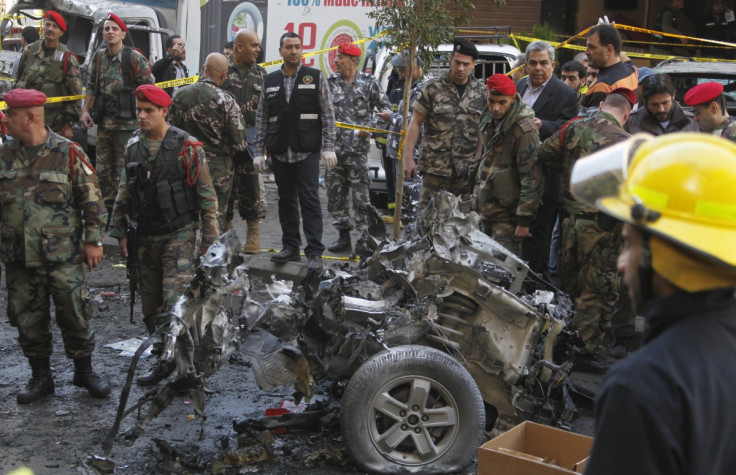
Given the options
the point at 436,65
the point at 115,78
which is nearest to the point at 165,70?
the point at 115,78

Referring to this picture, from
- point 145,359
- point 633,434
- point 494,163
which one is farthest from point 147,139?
point 633,434

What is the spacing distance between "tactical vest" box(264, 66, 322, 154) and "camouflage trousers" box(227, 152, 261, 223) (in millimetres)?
995

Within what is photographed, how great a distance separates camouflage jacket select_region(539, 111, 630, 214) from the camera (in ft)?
19.4

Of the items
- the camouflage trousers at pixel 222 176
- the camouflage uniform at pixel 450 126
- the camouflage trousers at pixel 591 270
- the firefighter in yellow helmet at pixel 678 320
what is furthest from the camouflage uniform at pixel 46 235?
the firefighter in yellow helmet at pixel 678 320

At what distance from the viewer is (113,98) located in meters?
9.02

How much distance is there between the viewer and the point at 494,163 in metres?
6.73

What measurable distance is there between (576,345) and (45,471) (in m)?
3.27

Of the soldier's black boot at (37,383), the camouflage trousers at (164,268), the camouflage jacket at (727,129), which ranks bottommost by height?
the soldier's black boot at (37,383)

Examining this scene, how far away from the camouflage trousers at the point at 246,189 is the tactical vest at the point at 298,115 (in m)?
1.00

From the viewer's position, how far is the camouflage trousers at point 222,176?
25.8 ft

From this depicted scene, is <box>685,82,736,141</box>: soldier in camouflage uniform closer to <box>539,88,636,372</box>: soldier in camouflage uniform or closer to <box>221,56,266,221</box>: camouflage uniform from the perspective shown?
<box>539,88,636,372</box>: soldier in camouflage uniform

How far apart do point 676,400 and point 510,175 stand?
17.2ft

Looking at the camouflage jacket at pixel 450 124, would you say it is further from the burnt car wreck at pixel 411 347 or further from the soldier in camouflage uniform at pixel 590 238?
the burnt car wreck at pixel 411 347

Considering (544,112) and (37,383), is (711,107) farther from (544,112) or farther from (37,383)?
(37,383)
